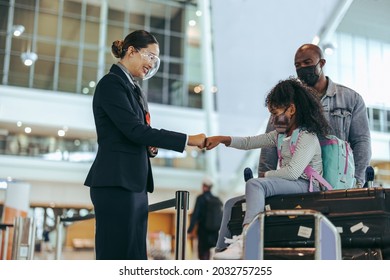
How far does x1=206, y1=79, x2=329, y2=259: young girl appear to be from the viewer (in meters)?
3.00

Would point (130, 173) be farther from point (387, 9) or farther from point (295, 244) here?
point (387, 9)

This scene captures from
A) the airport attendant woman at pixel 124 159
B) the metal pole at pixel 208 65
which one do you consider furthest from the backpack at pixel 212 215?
the metal pole at pixel 208 65

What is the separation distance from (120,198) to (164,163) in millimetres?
18969

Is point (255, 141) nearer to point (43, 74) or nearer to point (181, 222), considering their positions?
point (181, 222)

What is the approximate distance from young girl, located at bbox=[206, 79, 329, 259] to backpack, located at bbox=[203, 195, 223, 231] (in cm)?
484

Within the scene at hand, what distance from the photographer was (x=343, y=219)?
288 cm

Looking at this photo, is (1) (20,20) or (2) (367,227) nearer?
(2) (367,227)

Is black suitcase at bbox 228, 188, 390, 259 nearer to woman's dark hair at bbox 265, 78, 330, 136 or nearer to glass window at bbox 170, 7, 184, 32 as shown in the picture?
woman's dark hair at bbox 265, 78, 330, 136

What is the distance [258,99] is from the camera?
36.3 feet

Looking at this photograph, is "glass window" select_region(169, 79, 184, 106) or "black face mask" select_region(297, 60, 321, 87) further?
"glass window" select_region(169, 79, 184, 106)

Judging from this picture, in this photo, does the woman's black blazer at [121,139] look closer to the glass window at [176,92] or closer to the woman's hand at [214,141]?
the woman's hand at [214,141]

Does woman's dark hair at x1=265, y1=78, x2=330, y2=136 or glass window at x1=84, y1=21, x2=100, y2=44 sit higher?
glass window at x1=84, y1=21, x2=100, y2=44

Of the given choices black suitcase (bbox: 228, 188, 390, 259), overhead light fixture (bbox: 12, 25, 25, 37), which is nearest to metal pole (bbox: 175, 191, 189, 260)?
black suitcase (bbox: 228, 188, 390, 259)
